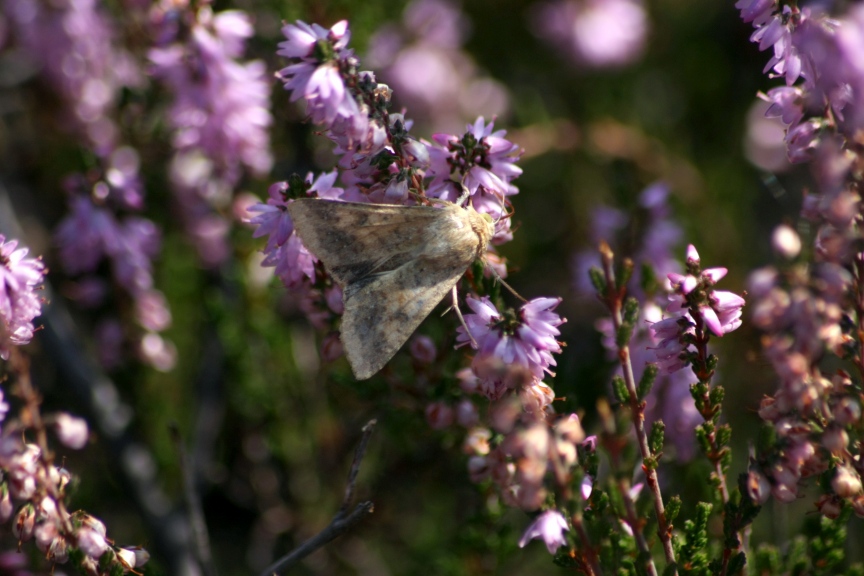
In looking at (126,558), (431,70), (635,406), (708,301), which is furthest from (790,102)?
(431,70)

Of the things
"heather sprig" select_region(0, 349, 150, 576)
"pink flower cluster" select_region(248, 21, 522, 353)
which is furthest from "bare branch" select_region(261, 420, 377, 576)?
"pink flower cluster" select_region(248, 21, 522, 353)

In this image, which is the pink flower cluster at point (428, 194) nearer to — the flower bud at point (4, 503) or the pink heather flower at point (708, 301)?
the pink heather flower at point (708, 301)

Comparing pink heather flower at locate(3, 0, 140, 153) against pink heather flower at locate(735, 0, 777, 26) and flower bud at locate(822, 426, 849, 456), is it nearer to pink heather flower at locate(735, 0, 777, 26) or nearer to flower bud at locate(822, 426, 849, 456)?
pink heather flower at locate(735, 0, 777, 26)

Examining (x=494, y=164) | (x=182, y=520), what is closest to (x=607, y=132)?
(x=494, y=164)

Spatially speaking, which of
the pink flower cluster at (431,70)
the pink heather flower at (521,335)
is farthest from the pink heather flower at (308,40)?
the pink flower cluster at (431,70)

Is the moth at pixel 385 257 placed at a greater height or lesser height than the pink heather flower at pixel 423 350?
greater

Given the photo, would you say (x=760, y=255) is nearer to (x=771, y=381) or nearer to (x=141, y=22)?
(x=771, y=381)
